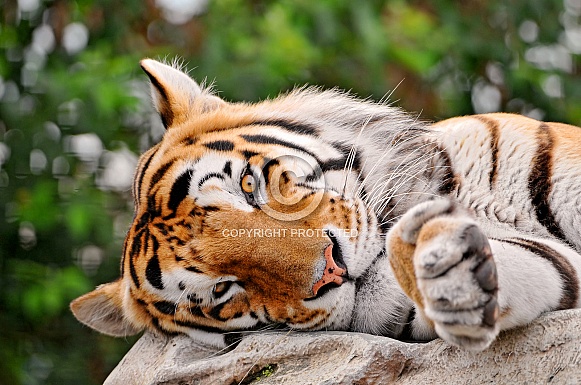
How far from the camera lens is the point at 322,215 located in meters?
2.25

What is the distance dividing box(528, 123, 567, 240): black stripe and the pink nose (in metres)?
0.66

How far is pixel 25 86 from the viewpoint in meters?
4.62

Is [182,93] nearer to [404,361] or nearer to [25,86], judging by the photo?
[404,361]

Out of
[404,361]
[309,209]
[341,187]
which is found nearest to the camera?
[404,361]

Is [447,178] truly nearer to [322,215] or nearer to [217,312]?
[322,215]

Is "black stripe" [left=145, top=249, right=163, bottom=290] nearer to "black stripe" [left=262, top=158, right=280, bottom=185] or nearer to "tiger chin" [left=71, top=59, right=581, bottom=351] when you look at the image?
"tiger chin" [left=71, top=59, right=581, bottom=351]

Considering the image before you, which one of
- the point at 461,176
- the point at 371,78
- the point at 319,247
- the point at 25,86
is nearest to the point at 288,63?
the point at 371,78

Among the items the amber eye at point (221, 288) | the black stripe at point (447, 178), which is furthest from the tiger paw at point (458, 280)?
the black stripe at point (447, 178)

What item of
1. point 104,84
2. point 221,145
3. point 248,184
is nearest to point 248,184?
point 248,184

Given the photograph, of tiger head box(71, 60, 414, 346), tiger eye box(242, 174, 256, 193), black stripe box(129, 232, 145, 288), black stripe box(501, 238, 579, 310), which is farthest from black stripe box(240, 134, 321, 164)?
black stripe box(501, 238, 579, 310)

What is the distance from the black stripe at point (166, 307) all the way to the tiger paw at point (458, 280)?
963 mm

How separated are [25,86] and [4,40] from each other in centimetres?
33

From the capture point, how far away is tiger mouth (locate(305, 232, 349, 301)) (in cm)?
214

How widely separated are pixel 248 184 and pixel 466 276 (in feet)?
3.00
